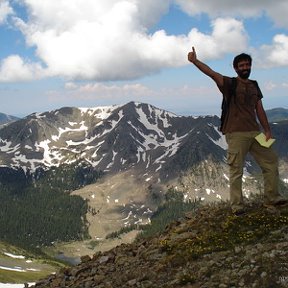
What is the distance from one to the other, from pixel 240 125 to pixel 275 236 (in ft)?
13.9

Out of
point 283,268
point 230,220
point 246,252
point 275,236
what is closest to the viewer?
point 283,268

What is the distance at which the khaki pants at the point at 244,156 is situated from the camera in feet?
50.4

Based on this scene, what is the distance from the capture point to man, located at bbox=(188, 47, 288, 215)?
14.6 metres

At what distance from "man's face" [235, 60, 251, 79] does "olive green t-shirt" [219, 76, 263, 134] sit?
0.95 feet

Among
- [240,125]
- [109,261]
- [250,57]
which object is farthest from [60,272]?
[250,57]

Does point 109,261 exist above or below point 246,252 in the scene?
below

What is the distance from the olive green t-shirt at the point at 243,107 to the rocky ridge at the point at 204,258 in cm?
345

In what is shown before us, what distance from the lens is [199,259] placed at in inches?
535

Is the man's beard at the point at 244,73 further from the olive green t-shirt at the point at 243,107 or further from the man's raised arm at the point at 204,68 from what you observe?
the man's raised arm at the point at 204,68

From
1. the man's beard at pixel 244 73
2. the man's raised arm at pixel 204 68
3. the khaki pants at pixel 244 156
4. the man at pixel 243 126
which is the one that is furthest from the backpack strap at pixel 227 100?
the khaki pants at pixel 244 156

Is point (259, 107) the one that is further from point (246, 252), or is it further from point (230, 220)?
point (246, 252)

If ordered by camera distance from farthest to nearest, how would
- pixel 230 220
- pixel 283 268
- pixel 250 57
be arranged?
1. pixel 230 220
2. pixel 250 57
3. pixel 283 268

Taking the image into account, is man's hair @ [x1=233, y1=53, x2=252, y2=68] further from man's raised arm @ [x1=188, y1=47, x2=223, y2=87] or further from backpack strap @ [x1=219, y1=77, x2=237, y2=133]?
man's raised arm @ [x1=188, y1=47, x2=223, y2=87]

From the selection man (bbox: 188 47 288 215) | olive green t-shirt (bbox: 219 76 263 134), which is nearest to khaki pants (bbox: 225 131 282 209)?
man (bbox: 188 47 288 215)
